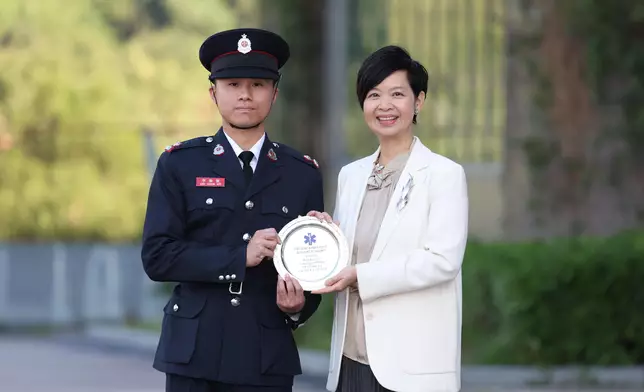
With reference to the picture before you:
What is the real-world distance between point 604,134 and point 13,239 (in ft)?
36.5

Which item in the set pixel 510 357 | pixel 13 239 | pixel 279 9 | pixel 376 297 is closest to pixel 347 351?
pixel 376 297

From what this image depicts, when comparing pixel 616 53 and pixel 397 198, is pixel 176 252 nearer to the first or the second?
pixel 397 198

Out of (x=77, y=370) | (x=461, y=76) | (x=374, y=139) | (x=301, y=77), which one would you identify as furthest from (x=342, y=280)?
(x=301, y=77)

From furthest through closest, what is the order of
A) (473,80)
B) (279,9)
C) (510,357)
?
(279,9)
(473,80)
(510,357)

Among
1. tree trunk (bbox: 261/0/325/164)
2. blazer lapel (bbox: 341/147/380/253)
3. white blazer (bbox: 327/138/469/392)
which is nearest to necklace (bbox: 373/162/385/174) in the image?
blazer lapel (bbox: 341/147/380/253)

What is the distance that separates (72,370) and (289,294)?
312 inches

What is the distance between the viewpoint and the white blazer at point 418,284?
4.24 metres

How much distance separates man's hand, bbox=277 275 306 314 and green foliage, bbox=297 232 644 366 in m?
5.37

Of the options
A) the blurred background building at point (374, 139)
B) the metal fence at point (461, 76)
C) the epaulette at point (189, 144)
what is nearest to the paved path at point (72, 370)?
the blurred background building at point (374, 139)

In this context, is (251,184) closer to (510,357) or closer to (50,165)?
(510,357)

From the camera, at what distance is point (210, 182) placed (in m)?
4.37

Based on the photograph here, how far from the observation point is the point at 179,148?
4.46 meters

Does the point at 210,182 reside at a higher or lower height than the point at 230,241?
higher

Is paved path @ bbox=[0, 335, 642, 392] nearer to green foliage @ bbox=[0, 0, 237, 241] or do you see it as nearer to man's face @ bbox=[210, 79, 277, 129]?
green foliage @ bbox=[0, 0, 237, 241]
